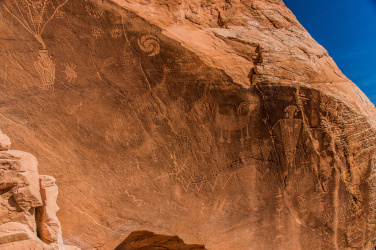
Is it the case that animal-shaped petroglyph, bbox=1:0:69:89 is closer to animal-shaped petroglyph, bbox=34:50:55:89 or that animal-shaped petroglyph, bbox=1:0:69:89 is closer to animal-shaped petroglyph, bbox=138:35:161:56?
animal-shaped petroglyph, bbox=34:50:55:89

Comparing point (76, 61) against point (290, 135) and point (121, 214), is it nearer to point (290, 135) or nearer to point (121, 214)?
point (121, 214)

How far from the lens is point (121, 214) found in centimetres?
239

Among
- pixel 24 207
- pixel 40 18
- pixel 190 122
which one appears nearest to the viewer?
pixel 24 207

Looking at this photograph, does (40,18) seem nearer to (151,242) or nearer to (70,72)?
(70,72)

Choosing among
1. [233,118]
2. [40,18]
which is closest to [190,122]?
[233,118]

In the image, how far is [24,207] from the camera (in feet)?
5.57

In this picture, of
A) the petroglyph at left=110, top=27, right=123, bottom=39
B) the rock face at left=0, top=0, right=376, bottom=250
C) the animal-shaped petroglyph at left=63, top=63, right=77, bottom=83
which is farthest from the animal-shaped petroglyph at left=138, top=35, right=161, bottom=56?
the animal-shaped petroglyph at left=63, top=63, right=77, bottom=83

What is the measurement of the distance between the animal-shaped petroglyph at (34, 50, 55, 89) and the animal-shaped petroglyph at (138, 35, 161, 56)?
815 mm

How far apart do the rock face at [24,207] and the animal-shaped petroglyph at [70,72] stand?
0.74 m

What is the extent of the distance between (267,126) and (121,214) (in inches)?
67.5

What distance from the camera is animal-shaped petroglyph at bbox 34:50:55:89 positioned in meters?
2.21

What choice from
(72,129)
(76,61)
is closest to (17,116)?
(72,129)

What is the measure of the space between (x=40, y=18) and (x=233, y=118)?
1.99 metres

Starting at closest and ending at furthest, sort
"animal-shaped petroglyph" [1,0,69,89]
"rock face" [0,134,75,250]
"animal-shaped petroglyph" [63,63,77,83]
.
Result: 1. "rock face" [0,134,75,250]
2. "animal-shaped petroglyph" [1,0,69,89]
3. "animal-shaped petroglyph" [63,63,77,83]
